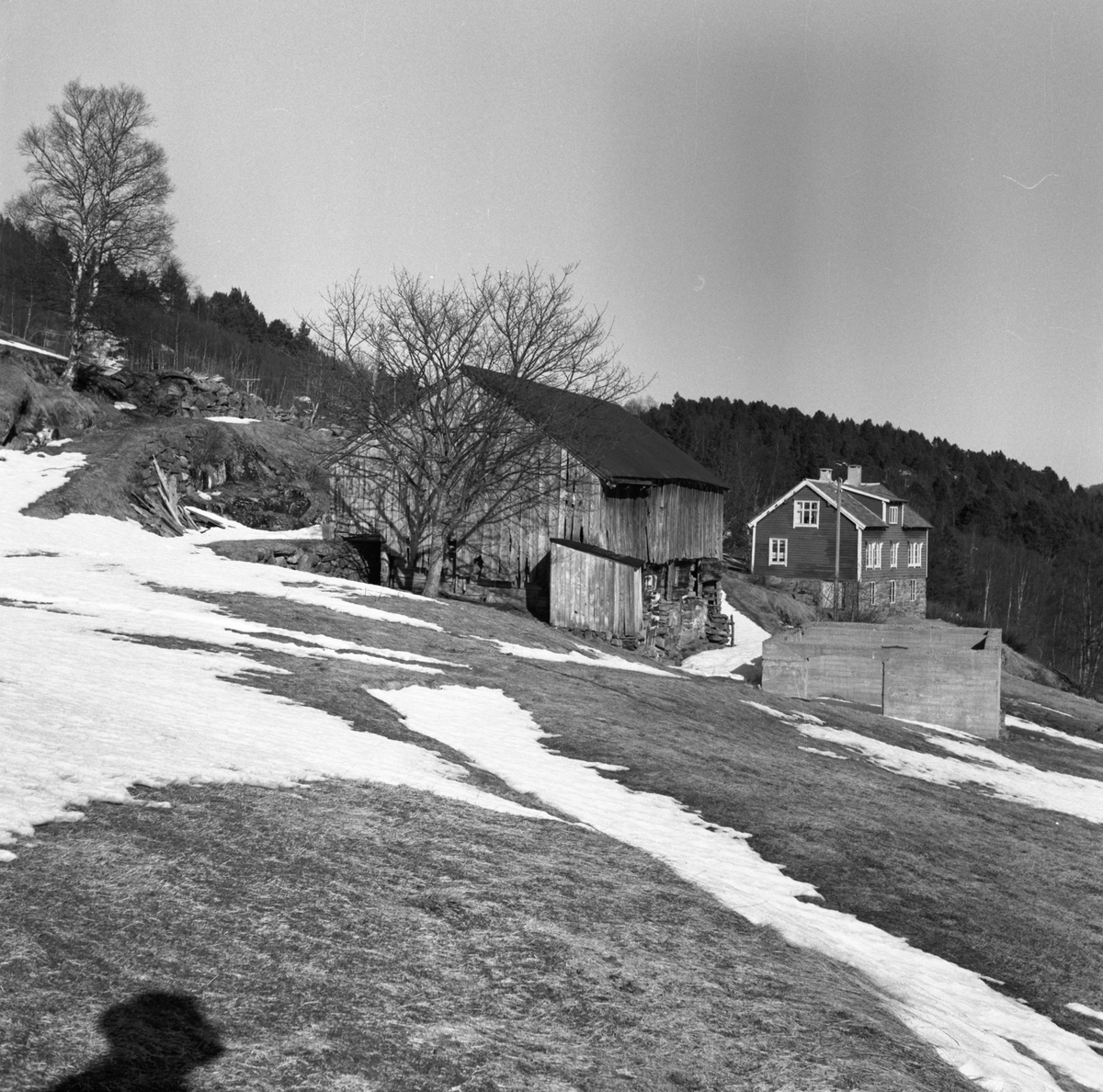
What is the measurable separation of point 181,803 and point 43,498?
23427 mm

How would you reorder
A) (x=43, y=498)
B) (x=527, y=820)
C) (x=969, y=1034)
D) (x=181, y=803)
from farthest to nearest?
(x=43, y=498), (x=527, y=820), (x=181, y=803), (x=969, y=1034)

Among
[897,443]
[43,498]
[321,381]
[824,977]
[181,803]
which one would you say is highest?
[897,443]

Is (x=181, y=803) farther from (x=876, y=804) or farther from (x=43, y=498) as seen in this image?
(x=43, y=498)

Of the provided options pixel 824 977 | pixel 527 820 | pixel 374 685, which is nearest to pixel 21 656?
pixel 374 685

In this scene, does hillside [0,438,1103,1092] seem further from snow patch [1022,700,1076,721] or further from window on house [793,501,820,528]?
window on house [793,501,820,528]

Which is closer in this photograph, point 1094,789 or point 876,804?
point 876,804

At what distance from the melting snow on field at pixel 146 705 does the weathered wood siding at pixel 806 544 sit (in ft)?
147

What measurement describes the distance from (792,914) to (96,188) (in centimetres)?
4067

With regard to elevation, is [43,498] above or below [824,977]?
above

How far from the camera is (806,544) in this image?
63.1 meters

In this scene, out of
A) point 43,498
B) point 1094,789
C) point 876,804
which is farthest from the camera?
point 43,498

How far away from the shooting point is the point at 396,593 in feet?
81.3

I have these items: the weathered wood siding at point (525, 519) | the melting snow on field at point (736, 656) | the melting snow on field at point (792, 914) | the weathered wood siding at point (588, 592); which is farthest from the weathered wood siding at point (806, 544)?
the melting snow on field at point (792, 914)

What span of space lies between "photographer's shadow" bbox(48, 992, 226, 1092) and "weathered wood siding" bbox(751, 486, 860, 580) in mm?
58096
